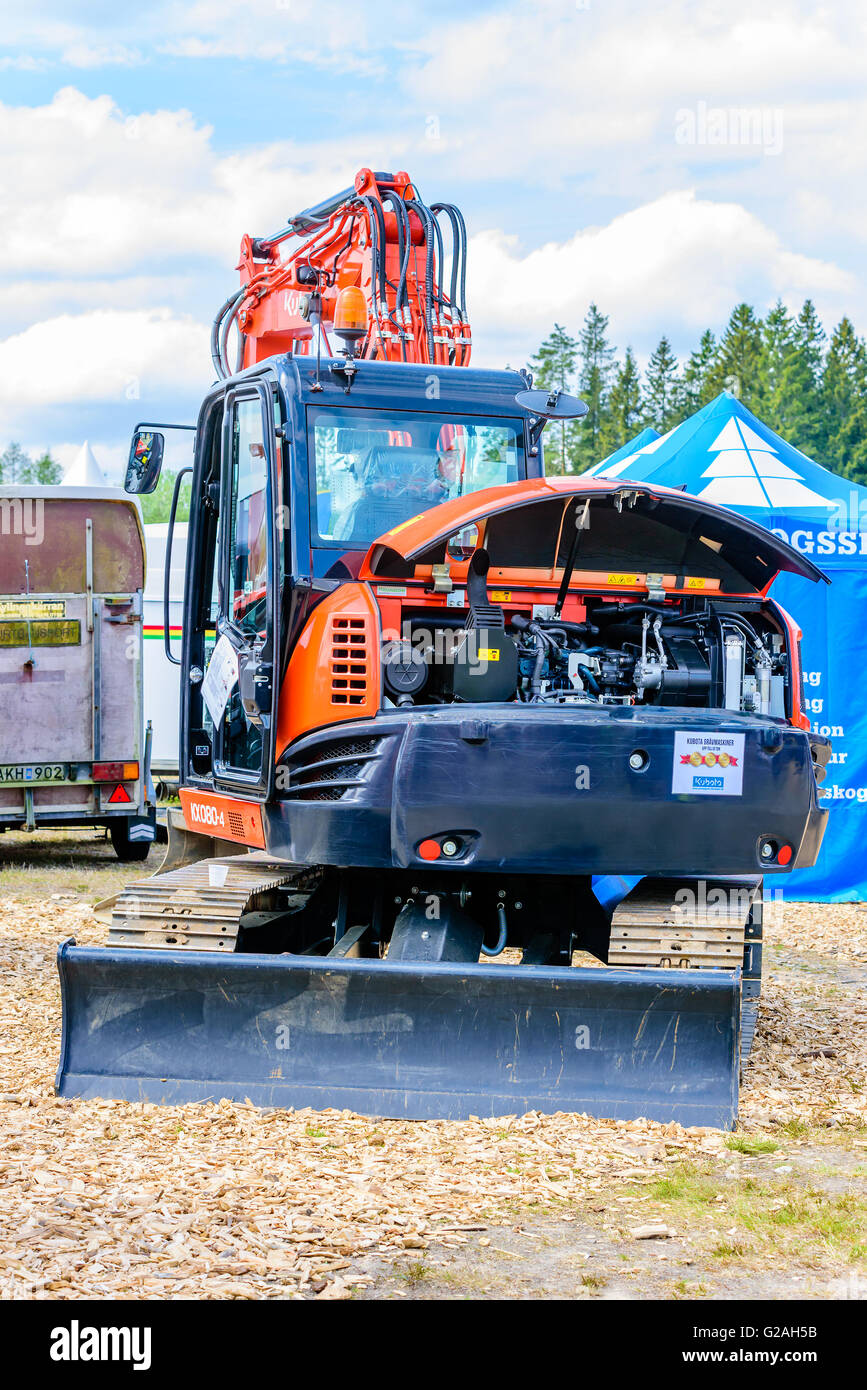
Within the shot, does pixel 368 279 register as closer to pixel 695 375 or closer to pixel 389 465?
pixel 389 465

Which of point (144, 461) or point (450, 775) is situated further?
point (144, 461)

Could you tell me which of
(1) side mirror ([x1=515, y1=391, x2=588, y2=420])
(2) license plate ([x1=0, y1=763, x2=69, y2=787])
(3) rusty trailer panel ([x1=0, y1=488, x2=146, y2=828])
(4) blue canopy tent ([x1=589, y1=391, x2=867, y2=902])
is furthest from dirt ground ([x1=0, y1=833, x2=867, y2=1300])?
(3) rusty trailer panel ([x1=0, y1=488, x2=146, y2=828])

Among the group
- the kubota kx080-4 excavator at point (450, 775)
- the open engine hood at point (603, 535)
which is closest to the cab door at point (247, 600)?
the kubota kx080-4 excavator at point (450, 775)

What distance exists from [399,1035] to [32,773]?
828 cm

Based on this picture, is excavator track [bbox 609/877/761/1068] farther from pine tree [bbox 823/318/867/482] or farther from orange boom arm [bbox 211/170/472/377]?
pine tree [bbox 823/318/867/482]

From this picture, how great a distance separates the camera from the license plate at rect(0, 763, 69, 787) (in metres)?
13.0

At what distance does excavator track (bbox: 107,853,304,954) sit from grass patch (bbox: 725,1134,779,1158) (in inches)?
78.7

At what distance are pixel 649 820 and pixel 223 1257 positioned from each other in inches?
88.0

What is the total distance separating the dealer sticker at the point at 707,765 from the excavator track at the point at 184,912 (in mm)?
1869

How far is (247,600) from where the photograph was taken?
664cm

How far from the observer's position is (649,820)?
5.50m

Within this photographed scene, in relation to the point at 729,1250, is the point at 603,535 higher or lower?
higher

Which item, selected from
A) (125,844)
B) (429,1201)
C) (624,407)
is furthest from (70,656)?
(624,407)
